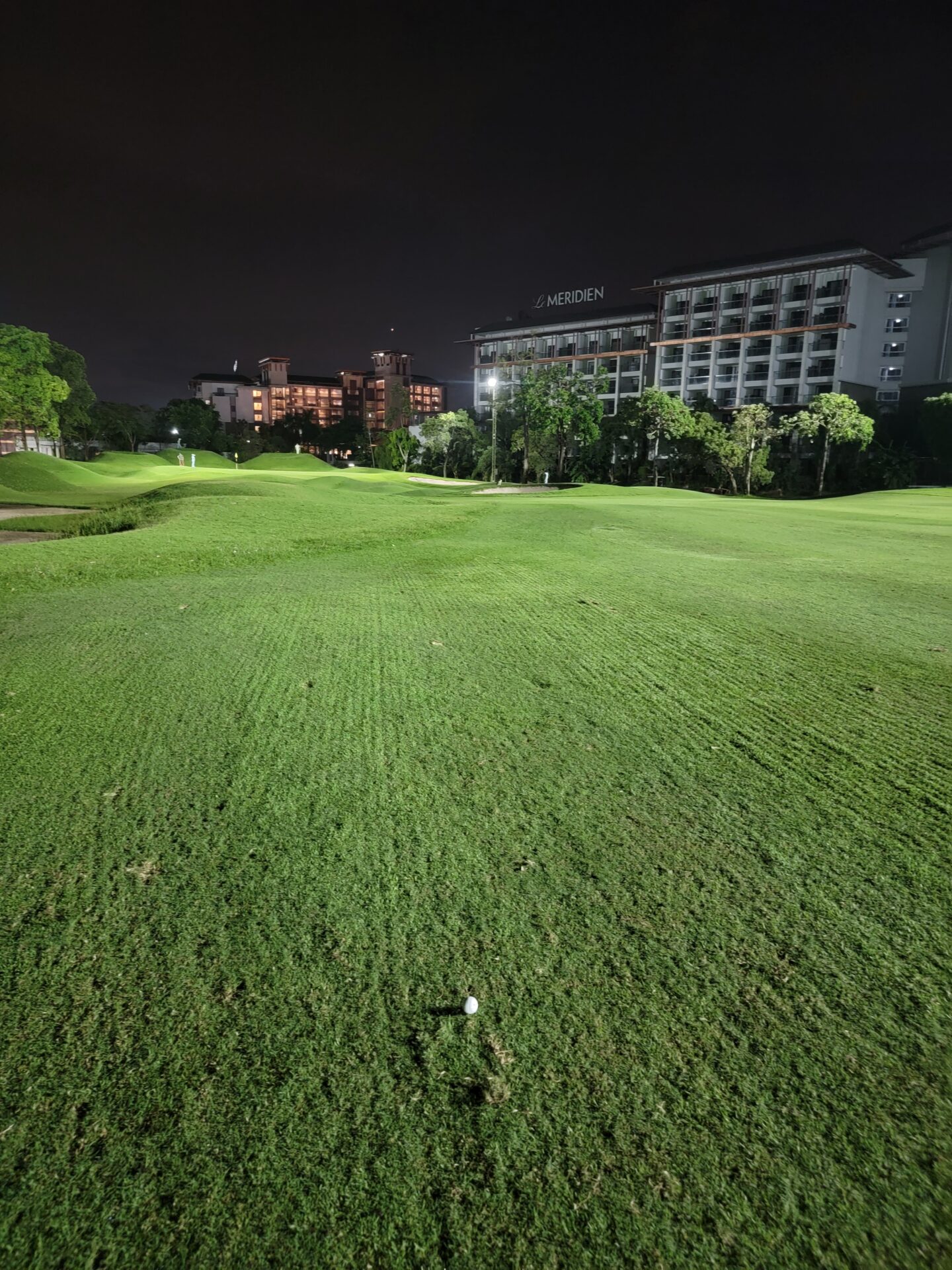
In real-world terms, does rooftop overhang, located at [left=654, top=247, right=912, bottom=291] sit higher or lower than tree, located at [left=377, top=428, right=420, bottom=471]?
higher

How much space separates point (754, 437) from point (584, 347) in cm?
4357

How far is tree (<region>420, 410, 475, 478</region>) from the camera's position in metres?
70.4

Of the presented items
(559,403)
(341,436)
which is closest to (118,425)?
(341,436)

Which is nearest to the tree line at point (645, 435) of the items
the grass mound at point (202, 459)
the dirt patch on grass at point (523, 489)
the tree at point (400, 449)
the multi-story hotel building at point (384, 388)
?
the tree at point (400, 449)

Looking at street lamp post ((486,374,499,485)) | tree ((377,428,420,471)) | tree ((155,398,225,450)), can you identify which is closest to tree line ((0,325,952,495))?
street lamp post ((486,374,499,485))

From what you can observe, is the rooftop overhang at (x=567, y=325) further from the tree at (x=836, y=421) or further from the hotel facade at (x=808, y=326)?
the tree at (x=836, y=421)

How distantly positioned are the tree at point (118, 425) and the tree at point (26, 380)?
116 ft

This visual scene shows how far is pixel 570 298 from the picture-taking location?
299ft

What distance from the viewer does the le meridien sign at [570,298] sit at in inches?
3489

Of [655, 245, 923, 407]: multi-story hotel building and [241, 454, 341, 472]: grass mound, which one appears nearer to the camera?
[241, 454, 341, 472]: grass mound

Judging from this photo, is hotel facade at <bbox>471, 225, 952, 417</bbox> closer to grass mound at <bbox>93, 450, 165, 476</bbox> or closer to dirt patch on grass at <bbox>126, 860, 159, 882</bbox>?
grass mound at <bbox>93, 450, 165, 476</bbox>

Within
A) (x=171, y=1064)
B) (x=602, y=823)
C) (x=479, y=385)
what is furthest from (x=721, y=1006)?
(x=479, y=385)

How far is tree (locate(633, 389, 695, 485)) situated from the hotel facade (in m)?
10.8

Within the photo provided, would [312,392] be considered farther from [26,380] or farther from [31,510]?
[31,510]
